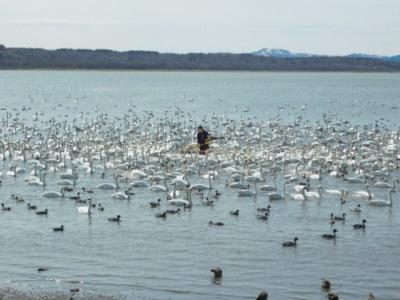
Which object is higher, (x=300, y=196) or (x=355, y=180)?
(x=355, y=180)

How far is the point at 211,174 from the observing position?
35.6 m

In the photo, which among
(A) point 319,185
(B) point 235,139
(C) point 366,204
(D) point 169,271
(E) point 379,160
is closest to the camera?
(D) point 169,271

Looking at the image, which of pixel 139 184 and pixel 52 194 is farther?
pixel 139 184

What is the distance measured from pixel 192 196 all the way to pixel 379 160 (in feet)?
35.9

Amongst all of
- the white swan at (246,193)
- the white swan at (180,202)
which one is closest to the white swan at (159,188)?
the white swan at (180,202)

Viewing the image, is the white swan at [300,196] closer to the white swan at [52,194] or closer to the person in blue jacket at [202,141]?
the white swan at [52,194]

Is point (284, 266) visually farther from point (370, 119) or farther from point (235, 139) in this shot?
point (370, 119)

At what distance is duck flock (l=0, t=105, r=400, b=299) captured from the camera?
2970 centimetres

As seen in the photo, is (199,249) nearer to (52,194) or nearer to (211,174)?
(52,194)

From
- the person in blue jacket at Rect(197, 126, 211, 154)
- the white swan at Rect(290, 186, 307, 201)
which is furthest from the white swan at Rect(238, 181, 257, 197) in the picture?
the person in blue jacket at Rect(197, 126, 211, 154)

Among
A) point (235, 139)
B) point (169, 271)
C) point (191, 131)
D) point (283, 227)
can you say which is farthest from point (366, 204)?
point (191, 131)

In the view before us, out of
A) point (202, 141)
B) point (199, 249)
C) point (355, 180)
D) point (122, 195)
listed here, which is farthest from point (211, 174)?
point (199, 249)

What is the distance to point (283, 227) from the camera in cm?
2748

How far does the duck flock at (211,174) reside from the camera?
97.5 ft
